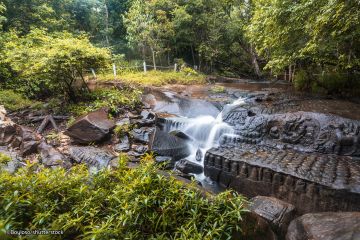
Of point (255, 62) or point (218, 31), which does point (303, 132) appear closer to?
point (218, 31)

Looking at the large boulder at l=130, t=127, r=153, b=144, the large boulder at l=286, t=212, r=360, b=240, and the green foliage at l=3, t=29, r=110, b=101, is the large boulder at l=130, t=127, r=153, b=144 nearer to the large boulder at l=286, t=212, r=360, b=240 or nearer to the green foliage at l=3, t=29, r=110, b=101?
the green foliage at l=3, t=29, r=110, b=101

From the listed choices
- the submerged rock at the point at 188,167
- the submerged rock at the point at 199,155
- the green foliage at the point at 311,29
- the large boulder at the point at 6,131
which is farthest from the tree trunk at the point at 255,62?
the large boulder at the point at 6,131

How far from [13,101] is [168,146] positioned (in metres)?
7.66

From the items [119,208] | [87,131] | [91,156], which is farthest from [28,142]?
[119,208]

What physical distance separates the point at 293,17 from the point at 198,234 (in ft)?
22.2

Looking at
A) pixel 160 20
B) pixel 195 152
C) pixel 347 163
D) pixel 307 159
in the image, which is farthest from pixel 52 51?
pixel 160 20

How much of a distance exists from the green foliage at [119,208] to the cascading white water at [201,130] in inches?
191

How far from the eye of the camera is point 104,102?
31.8 ft

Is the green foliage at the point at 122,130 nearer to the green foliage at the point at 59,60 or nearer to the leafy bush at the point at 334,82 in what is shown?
the green foliage at the point at 59,60

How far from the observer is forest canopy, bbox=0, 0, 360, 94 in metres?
7.28

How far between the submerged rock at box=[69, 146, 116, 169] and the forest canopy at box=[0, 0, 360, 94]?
4.49m

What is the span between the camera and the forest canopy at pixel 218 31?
23.9 ft

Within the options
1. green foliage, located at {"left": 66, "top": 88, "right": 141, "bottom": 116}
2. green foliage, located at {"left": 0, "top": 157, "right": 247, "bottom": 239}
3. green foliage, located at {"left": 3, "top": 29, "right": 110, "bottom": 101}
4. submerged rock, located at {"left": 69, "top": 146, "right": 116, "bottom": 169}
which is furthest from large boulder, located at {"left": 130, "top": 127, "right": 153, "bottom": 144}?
green foliage, located at {"left": 0, "top": 157, "right": 247, "bottom": 239}

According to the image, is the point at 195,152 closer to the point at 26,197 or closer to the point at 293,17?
the point at 293,17
